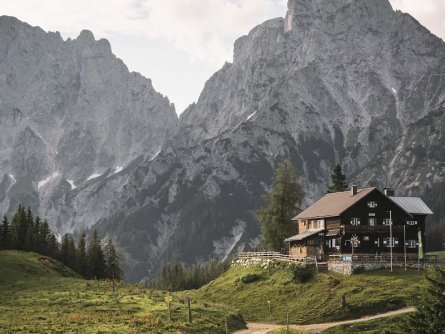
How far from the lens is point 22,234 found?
137 m

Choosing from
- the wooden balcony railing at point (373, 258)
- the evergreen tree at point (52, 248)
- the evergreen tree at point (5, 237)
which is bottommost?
the wooden balcony railing at point (373, 258)

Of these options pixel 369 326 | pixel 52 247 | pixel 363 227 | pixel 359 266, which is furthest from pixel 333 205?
pixel 52 247

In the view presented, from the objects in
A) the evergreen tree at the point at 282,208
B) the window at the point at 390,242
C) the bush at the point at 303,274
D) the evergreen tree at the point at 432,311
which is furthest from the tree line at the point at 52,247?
the evergreen tree at the point at 432,311

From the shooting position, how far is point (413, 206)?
11288cm

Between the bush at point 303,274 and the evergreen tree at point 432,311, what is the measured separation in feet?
127

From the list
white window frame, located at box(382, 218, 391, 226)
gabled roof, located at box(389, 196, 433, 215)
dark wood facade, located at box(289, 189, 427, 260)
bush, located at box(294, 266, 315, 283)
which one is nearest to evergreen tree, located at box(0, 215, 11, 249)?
dark wood facade, located at box(289, 189, 427, 260)

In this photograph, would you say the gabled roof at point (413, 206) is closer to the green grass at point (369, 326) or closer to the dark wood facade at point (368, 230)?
the dark wood facade at point (368, 230)

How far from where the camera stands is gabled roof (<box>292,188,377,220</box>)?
352 ft

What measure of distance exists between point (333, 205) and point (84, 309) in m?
53.0

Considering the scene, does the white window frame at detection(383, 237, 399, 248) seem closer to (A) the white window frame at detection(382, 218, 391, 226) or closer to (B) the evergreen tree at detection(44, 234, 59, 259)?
(A) the white window frame at detection(382, 218, 391, 226)

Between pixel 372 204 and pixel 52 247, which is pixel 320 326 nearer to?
pixel 372 204

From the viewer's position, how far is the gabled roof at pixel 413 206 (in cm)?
11094

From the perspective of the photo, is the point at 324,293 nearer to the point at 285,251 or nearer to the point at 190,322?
the point at 190,322

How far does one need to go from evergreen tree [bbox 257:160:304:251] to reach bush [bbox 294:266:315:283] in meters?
27.0
